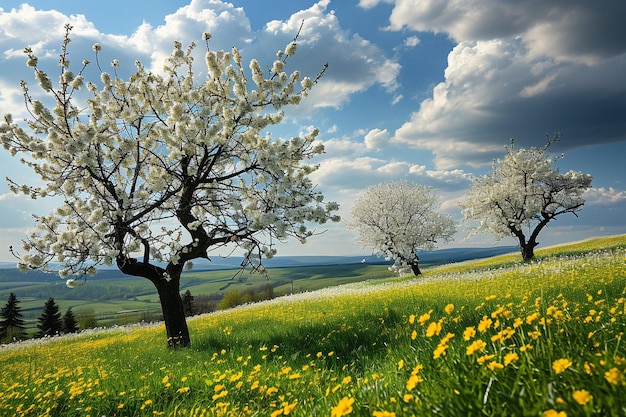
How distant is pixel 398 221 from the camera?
3953cm

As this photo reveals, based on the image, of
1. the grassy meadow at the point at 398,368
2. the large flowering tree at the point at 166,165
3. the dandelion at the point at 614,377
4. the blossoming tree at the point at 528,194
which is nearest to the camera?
the dandelion at the point at 614,377

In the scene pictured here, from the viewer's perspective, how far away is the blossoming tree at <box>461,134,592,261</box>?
107 ft

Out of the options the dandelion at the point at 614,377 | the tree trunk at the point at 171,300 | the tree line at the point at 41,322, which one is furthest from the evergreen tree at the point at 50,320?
the dandelion at the point at 614,377

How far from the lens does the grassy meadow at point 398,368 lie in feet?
8.38

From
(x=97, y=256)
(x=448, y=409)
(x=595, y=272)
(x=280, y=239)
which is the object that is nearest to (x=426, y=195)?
(x=595, y=272)

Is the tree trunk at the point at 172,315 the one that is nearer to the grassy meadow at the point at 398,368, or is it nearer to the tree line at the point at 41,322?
the grassy meadow at the point at 398,368

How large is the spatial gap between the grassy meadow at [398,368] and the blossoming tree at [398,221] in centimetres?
2167

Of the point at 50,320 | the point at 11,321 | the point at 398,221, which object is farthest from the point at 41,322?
the point at 398,221

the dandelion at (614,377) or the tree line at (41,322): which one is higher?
the dandelion at (614,377)

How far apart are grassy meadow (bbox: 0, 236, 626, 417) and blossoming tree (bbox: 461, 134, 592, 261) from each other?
18097mm

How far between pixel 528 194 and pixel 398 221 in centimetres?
1201

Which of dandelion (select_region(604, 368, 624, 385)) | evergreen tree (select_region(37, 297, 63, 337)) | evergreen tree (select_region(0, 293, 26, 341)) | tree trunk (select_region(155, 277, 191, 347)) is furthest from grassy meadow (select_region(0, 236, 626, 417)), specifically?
evergreen tree (select_region(0, 293, 26, 341))

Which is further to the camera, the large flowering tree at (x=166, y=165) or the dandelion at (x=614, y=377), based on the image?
the large flowering tree at (x=166, y=165)

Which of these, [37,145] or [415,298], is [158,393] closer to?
[37,145]
